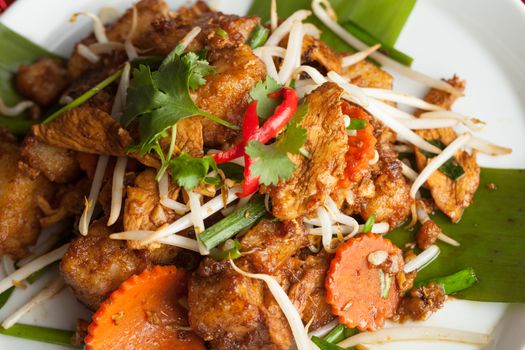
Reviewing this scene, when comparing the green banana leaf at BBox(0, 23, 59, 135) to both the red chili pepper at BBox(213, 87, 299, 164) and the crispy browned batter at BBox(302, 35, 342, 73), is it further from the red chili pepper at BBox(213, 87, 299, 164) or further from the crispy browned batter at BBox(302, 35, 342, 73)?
the crispy browned batter at BBox(302, 35, 342, 73)

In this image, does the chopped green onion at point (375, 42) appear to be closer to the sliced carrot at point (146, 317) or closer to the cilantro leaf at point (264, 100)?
the cilantro leaf at point (264, 100)

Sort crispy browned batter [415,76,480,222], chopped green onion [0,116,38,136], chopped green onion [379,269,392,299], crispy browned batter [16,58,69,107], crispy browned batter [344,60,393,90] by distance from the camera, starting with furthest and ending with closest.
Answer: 1. crispy browned batter [16,58,69,107]
2. chopped green onion [0,116,38,136]
3. crispy browned batter [344,60,393,90]
4. crispy browned batter [415,76,480,222]
5. chopped green onion [379,269,392,299]

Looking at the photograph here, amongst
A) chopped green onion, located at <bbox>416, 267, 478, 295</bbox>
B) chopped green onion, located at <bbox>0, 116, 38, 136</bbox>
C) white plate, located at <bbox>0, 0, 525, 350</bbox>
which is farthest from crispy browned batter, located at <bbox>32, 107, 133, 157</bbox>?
chopped green onion, located at <bbox>416, 267, 478, 295</bbox>

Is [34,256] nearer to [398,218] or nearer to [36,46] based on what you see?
[36,46]

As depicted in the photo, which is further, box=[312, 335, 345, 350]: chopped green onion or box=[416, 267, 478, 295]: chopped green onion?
box=[416, 267, 478, 295]: chopped green onion

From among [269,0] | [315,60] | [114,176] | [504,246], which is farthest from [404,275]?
[269,0]

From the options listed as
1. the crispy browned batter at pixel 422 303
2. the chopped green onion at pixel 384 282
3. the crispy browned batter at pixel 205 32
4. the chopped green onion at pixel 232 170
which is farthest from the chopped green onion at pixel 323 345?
the crispy browned batter at pixel 205 32

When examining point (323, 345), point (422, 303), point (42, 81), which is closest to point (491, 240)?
point (422, 303)
